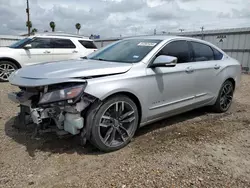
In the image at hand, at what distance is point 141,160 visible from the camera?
9.66 feet

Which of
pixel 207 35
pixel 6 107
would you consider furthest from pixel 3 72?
pixel 207 35

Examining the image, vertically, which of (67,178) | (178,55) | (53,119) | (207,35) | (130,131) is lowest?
(67,178)

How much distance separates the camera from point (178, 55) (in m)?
4.04

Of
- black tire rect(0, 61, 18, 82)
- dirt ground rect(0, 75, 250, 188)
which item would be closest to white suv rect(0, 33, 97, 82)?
black tire rect(0, 61, 18, 82)

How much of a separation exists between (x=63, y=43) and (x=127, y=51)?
6.02m

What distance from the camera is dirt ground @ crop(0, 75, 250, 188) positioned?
2.55m

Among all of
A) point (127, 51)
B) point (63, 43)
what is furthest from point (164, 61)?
point (63, 43)

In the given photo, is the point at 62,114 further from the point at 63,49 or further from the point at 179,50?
the point at 63,49

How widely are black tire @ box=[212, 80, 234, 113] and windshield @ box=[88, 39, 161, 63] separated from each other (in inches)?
77.8

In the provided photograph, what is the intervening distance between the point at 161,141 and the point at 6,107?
133 inches

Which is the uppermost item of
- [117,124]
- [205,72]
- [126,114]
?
[205,72]

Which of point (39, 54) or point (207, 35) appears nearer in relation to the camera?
point (39, 54)

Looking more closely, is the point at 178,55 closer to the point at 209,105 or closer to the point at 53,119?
the point at 209,105

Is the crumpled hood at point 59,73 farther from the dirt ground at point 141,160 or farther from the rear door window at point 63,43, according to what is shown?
the rear door window at point 63,43
